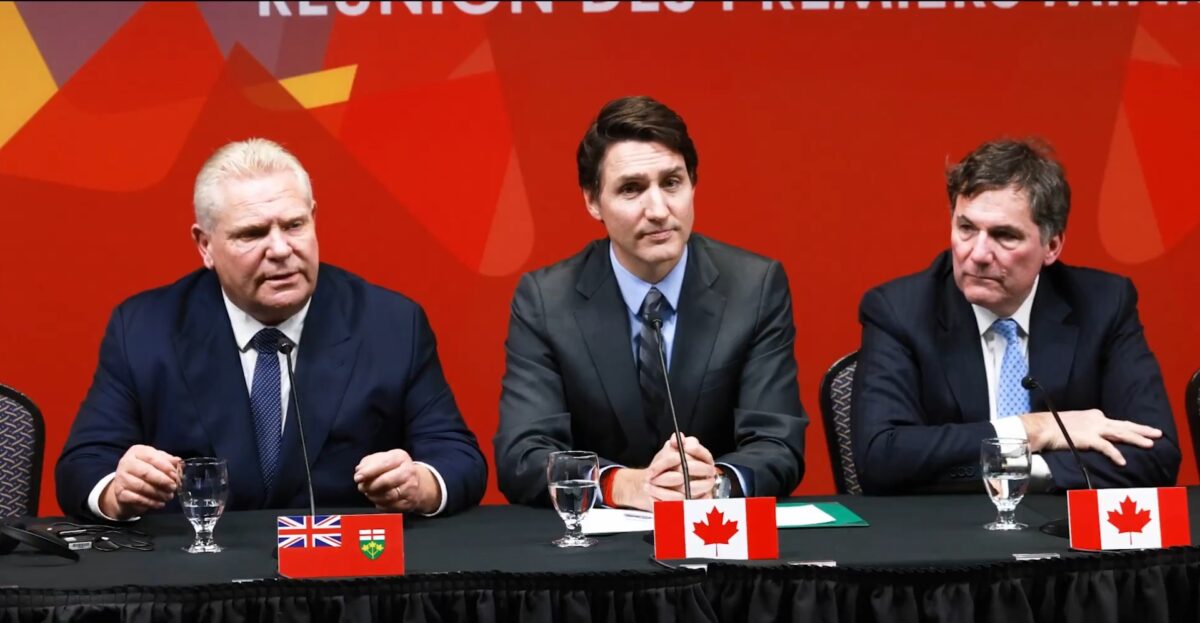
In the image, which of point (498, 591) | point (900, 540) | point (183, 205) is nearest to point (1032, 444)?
point (900, 540)

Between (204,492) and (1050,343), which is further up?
(1050,343)

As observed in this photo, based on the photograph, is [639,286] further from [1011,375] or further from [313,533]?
[313,533]

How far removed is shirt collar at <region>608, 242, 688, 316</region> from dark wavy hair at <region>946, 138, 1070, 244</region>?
68 centimetres

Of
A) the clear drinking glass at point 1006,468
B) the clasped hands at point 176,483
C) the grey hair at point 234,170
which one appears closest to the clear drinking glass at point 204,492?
the clasped hands at point 176,483

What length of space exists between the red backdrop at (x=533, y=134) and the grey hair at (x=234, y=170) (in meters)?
1.20

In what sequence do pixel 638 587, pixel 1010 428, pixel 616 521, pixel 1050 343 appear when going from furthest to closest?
pixel 1050 343, pixel 1010 428, pixel 616 521, pixel 638 587

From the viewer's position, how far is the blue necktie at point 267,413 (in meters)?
3.16

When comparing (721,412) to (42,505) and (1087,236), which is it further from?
(42,505)

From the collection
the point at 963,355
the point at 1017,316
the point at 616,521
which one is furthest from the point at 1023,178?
the point at 616,521

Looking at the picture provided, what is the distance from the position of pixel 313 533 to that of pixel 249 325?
3.31ft

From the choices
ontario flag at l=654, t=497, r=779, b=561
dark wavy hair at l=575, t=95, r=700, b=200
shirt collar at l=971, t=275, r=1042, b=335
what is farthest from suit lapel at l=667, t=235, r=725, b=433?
ontario flag at l=654, t=497, r=779, b=561

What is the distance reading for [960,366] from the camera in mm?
3369

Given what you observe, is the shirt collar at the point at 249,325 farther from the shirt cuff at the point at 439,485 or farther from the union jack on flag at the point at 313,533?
the union jack on flag at the point at 313,533

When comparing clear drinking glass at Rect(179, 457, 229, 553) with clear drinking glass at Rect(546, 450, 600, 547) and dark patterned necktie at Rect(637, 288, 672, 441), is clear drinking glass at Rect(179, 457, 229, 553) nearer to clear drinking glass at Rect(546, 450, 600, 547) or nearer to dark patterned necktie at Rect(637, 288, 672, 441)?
clear drinking glass at Rect(546, 450, 600, 547)
